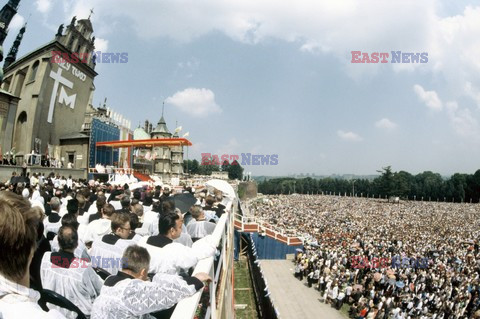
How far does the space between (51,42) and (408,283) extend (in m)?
33.5

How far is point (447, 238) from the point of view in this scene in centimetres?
3241

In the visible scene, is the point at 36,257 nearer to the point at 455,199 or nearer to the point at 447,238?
the point at 447,238

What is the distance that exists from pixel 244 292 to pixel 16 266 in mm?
18930

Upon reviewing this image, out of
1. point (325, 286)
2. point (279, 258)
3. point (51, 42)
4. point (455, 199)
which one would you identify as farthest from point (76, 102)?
point (455, 199)

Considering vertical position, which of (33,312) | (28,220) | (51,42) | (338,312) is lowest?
(338,312)

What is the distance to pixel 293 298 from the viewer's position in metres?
17.0

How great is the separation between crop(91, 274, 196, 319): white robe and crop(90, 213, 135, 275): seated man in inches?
65.0

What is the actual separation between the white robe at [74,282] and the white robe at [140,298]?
90cm

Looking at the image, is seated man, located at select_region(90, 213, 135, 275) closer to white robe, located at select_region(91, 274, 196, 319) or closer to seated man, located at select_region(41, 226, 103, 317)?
seated man, located at select_region(41, 226, 103, 317)

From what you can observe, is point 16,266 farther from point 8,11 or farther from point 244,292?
point 8,11

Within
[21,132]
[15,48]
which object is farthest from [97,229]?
[15,48]

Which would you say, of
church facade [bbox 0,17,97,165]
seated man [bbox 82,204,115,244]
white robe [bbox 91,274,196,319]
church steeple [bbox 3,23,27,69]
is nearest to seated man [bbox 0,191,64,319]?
white robe [bbox 91,274,196,319]

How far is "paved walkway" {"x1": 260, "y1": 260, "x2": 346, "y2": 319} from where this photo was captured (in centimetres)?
1501

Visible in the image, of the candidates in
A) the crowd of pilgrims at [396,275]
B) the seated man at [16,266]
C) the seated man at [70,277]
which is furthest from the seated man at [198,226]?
the crowd of pilgrims at [396,275]
